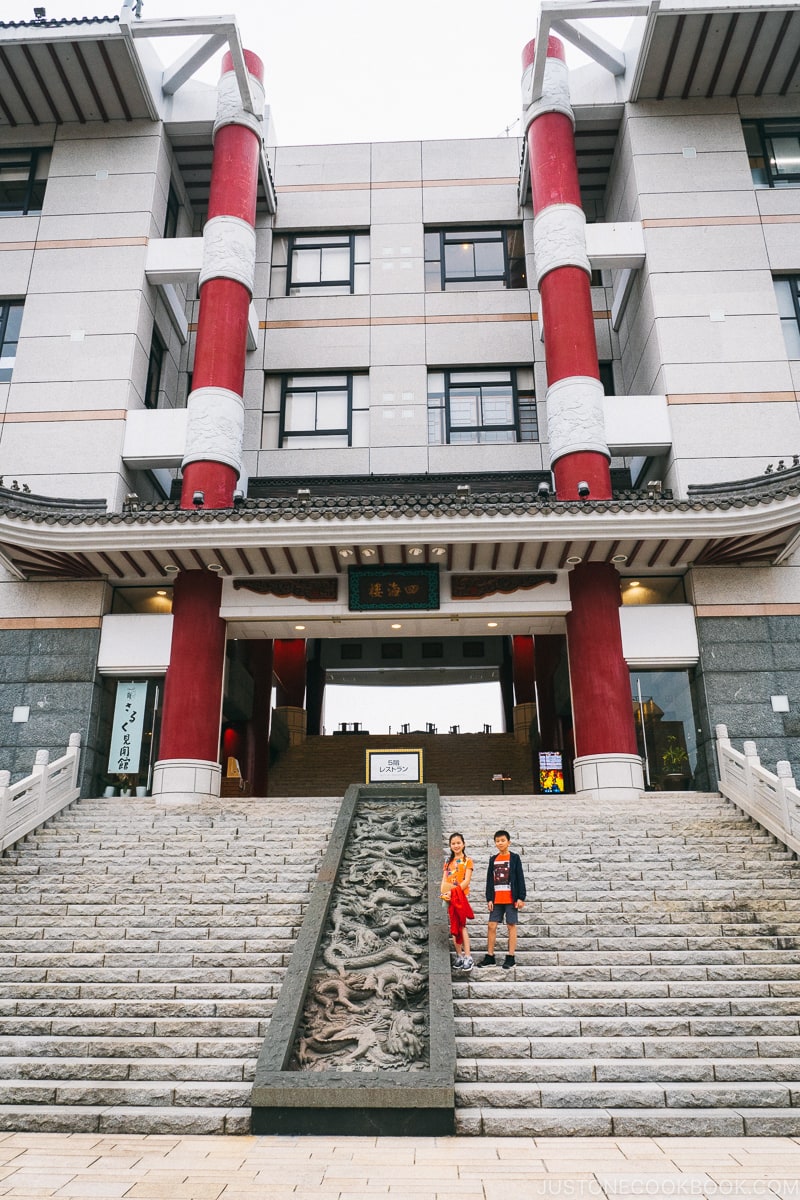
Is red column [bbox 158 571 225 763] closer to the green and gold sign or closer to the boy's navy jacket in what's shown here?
the green and gold sign

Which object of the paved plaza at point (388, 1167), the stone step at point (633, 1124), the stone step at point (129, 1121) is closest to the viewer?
the paved plaza at point (388, 1167)

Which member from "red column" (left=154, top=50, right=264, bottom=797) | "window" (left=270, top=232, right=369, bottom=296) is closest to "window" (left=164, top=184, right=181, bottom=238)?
"red column" (left=154, top=50, right=264, bottom=797)

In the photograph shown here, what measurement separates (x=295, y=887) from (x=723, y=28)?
1663 centimetres

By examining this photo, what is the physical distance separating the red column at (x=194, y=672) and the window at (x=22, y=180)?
902cm

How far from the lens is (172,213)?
63.3ft

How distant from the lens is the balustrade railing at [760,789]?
9.96m

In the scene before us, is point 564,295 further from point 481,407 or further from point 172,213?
point 172,213

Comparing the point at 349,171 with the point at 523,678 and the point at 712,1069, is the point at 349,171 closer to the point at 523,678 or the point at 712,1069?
the point at 523,678

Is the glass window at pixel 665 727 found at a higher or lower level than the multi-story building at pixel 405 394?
lower

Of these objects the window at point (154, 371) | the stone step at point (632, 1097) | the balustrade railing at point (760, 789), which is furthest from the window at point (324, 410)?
the stone step at point (632, 1097)

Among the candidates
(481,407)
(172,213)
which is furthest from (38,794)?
(172,213)

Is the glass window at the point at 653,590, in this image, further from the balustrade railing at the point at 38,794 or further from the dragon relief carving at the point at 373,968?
the balustrade railing at the point at 38,794

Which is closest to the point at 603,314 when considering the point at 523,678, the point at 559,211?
the point at 559,211

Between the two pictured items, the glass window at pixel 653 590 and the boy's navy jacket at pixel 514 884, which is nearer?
the boy's navy jacket at pixel 514 884
